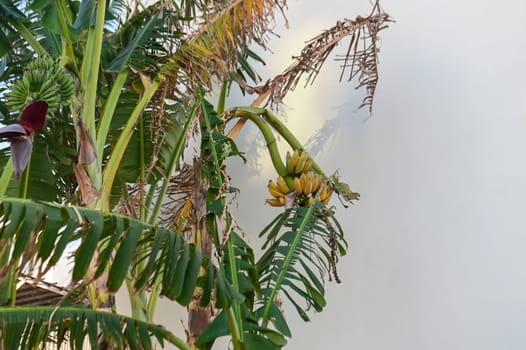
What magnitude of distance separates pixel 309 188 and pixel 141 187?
50 cm

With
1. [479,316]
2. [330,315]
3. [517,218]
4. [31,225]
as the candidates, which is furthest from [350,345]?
[31,225]

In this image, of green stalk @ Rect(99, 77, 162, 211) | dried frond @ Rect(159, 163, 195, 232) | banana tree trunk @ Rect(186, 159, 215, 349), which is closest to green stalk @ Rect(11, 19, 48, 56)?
green stalk @ Rect(99, 77, 162, 211)

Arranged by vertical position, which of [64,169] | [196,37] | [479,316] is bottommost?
[479,316]

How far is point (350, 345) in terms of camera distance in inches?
88.7

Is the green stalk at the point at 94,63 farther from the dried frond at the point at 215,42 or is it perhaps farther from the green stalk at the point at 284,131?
the green stalk at the point at 284,131

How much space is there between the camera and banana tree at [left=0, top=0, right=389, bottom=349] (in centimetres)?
119

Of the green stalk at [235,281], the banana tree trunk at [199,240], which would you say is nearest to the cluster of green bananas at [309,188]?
the banana tree trunk at [199,240]

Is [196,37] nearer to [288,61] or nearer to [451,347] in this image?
[288,61]

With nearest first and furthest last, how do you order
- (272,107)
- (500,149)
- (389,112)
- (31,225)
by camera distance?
(31,225), (500,149), (389,112), (272,107)

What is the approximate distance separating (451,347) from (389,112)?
33.0 inches

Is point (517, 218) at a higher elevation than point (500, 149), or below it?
below

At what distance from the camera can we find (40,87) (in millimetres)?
1485

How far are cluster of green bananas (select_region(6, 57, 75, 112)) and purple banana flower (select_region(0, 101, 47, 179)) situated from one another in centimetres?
35

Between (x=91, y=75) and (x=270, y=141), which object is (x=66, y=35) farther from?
(x=270, y=141)
